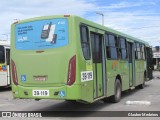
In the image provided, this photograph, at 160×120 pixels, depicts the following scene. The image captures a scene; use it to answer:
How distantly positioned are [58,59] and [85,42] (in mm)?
1070


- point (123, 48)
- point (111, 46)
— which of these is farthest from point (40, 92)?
point (123, 48)

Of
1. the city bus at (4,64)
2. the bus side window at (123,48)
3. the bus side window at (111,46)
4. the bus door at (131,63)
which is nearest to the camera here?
the bus side window at (111,46)

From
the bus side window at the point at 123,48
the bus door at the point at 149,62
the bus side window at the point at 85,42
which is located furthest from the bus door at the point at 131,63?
the bus side window at the point at 85,42

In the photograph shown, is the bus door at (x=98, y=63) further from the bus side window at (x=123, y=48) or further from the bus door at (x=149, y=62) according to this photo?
the bus door at (x=149, y=62)

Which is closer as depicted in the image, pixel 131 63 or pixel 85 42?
pixel 85 42

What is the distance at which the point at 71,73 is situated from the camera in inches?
421

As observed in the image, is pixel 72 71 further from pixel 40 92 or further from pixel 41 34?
pixel 41 34

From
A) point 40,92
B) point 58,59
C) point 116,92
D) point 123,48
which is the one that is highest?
point 123,48

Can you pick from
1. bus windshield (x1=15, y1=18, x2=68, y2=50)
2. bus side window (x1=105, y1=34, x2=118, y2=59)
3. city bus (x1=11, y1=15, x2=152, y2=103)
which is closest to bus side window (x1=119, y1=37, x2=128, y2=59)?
bus side window (x1=105, y1=34, x2=118, y2=59)

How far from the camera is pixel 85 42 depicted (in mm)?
11398

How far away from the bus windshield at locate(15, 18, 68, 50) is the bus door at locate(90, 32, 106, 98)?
1452 mm

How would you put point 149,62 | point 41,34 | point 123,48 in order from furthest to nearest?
point 149,62 → point 123,48 → point 41,34

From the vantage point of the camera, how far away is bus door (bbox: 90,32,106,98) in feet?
39.7

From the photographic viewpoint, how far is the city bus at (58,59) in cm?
1073
